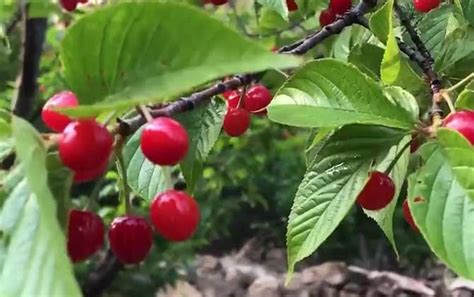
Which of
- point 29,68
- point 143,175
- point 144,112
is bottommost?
point 29,68

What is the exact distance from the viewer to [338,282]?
2979mm

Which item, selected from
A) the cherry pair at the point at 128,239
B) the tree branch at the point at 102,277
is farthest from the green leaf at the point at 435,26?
the tree branch at the point at 102,277

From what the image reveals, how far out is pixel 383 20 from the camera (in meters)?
0.72

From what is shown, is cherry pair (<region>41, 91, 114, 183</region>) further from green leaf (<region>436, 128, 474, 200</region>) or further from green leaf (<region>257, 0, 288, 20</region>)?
green leaf (<region>257, 0, 288, 20</region>)

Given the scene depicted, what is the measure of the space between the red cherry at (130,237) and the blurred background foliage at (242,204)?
1314 mm

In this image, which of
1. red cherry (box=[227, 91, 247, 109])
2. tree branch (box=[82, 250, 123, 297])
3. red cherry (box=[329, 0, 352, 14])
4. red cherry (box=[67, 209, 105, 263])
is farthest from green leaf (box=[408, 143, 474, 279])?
tree branch (box=[82, 250, 123, 297])

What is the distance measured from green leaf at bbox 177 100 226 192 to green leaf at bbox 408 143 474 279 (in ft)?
0.76

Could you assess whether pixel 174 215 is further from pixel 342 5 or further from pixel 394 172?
pixel 342 5

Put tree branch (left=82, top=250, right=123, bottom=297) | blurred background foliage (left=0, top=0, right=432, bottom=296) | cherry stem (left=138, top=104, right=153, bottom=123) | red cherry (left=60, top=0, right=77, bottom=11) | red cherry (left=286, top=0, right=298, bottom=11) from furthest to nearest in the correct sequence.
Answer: blurred background foliage (left=0, top=0, right=432, bottom=296)
tree branch (left=82, top=250, right=123, bottom=297)
red cherry (left=286, top=0, right=298, bottom=11)
red cherry (left=60, top=0, right=77, bottom=11)
cherry stem (left=138, top=104, right=153, bottom=123)

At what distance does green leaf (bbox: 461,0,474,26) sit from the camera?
0.88 m

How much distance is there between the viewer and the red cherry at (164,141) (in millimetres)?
486

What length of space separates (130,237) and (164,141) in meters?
0.13

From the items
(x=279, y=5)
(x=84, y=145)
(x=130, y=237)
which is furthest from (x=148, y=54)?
(x=279, y=5)

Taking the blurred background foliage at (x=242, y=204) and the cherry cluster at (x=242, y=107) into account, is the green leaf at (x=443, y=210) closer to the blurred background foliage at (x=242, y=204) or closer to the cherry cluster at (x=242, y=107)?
the cherry cluster at (x=242, y=107)
